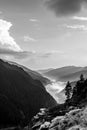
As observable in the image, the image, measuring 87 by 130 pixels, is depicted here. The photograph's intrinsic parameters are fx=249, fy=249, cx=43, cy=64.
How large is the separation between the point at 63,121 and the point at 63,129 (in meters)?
5.90

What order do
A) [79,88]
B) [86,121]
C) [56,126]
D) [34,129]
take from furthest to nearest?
[79,88], [34,129], [56,126], [86,121]

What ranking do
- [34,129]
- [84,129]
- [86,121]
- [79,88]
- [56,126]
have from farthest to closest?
1. [79,88]
2. [34,129]
3. [56,126]
4. [86,121]
5. [84,129]

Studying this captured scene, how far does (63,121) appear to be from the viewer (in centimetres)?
8494

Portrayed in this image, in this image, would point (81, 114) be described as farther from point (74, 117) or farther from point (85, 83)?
point (85, 83)

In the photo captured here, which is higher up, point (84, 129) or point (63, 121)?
point (63, 121)

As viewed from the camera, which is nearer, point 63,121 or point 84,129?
point 84,129

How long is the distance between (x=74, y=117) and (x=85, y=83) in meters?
109

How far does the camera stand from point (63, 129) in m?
79.2

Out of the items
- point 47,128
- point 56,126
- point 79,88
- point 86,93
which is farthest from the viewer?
point 79,88

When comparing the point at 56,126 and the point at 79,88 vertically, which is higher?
the point at 79,88

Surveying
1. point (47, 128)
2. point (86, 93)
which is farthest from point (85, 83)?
point (47, 128)

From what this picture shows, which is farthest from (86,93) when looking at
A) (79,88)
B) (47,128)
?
(47,128)

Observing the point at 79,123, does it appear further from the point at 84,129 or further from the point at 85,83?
the point at 85,83

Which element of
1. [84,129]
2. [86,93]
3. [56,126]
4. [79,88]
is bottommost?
[84,129]
